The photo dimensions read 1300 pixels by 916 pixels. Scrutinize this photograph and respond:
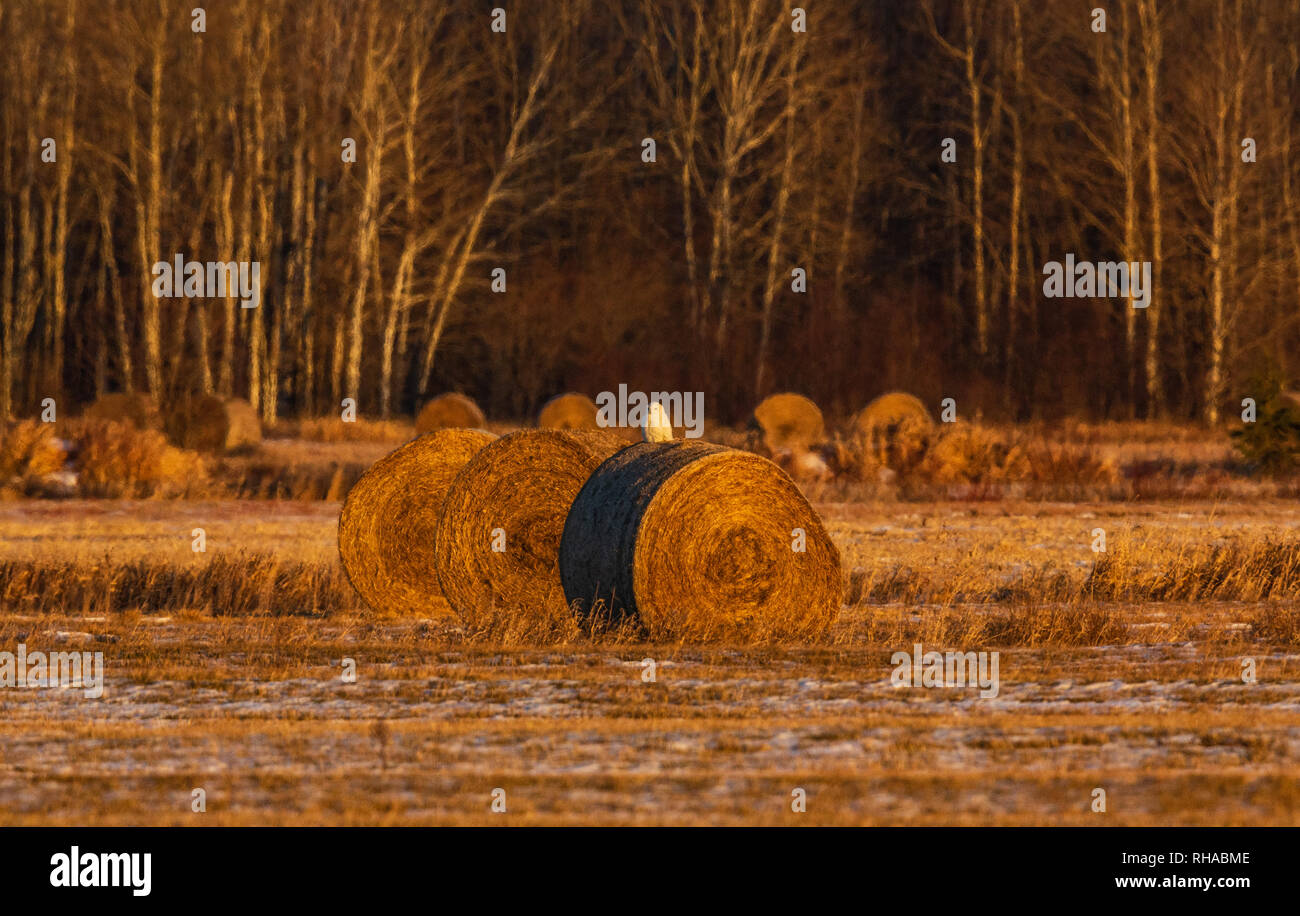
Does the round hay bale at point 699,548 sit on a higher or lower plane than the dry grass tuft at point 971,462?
lower

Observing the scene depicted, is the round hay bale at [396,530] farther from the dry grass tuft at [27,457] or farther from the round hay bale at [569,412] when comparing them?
the round hay bale at [569,412]

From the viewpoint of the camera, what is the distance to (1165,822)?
8.10m

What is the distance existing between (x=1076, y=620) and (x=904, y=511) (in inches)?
422

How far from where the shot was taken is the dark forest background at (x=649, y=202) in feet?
145

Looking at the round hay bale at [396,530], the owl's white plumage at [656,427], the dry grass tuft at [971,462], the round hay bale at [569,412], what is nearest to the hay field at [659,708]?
the round hay bale at [396,530]

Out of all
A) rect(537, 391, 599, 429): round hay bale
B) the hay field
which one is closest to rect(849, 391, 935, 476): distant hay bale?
rect(537, 391, 599, 429): round hay bale

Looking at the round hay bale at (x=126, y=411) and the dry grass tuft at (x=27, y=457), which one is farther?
the round hay bale at (x=126, y=411)

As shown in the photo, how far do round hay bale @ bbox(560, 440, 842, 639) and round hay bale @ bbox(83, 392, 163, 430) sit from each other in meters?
23.1

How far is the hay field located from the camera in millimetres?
8531

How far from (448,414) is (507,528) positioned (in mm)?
24349

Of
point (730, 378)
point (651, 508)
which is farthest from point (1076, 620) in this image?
point (730, 378)

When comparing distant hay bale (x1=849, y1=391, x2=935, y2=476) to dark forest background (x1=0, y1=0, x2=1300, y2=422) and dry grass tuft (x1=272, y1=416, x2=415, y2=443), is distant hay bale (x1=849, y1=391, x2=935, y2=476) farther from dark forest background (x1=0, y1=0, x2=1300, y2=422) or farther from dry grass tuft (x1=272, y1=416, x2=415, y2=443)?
dark forest background (x1=0, y1=0, x2=1300, y2=422)

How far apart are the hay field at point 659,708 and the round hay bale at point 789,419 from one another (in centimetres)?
1707

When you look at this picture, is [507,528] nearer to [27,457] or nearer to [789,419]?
[27,457]
